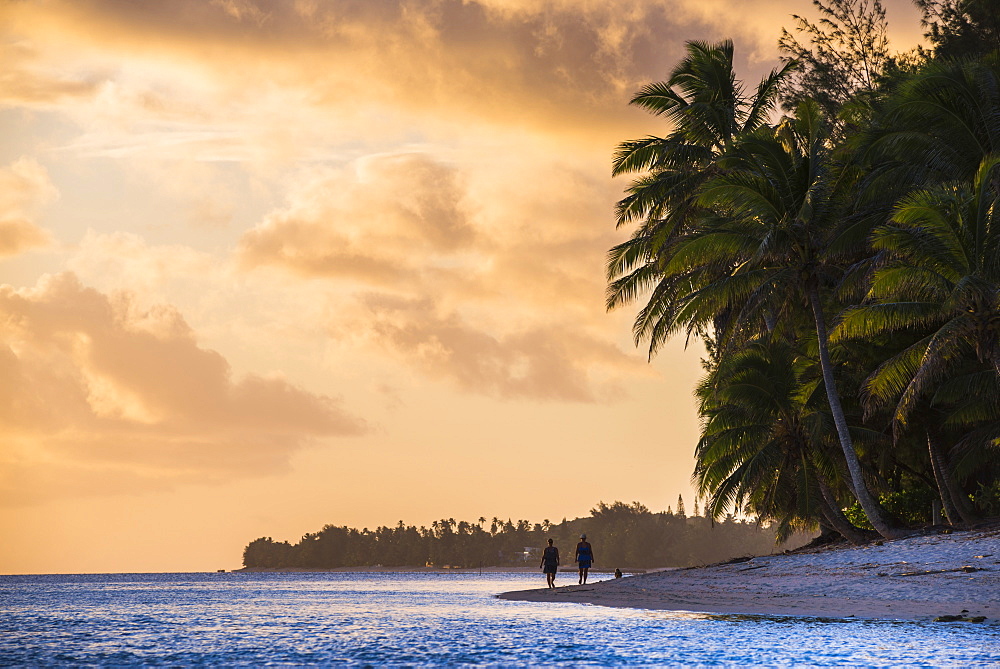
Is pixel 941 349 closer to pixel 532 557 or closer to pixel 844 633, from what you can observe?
pixel 844 633

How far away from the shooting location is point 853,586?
17.8m

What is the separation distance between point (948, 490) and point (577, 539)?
472ft

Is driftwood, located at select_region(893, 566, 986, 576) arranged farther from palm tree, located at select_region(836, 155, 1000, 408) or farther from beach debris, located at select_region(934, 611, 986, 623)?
palm tree, located at select_region(836, 155, 1000, 408)

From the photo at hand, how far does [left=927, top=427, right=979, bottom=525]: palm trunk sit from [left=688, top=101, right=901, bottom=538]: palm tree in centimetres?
271

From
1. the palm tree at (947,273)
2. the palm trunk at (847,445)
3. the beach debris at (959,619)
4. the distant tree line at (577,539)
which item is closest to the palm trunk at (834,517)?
the palm trunk at (847,445)

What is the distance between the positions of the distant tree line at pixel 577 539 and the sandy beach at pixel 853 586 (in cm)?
13012

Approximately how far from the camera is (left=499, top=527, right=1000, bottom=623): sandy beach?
15.0 meters

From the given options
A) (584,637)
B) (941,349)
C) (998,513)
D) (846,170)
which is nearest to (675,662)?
(584,637)

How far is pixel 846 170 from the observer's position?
85.7 feet

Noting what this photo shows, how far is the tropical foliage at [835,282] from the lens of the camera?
20.9 metres

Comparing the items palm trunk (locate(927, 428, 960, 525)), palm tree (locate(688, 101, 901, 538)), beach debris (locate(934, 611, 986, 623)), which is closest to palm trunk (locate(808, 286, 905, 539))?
palm tree (locate(688, 101, 901, 538))

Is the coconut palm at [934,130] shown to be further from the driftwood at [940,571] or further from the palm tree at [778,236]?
the driftwood at [940,571]

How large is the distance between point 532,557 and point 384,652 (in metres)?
165

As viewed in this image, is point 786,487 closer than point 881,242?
No
